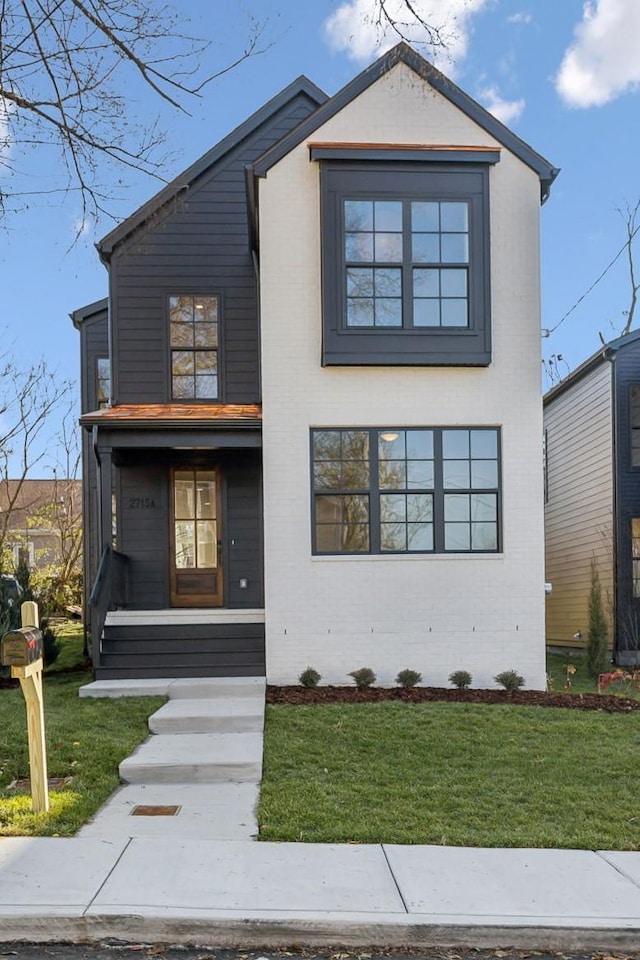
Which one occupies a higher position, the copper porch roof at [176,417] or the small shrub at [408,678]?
the copper porch roof at [176,417]

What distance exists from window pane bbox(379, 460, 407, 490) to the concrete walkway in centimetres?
546

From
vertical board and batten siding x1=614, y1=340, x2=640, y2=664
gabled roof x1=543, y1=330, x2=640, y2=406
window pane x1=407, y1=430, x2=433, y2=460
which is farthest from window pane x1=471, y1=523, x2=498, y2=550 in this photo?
gabled roof x1=543, y1=330, x2=640, y2=406

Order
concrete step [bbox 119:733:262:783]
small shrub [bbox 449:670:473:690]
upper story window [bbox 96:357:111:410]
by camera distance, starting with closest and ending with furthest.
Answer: concrete step [bbox 119:733:262:783] < small shrub [bbox 449:670:473:690] < upper story window [bbox 96:357:111:410]

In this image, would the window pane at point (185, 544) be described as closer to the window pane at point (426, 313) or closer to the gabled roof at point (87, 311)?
the window pane at point (426, 313)

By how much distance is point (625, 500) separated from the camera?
48.2 ft

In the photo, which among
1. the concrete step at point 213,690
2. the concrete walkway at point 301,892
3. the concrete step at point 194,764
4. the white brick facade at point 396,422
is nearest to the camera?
the concrete walkway at point 301,892

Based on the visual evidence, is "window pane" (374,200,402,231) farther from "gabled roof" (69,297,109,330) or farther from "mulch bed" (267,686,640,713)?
"gabled roof" (69,297,109,330)

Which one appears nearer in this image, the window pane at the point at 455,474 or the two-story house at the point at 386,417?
the two-story house at the point at 386,417

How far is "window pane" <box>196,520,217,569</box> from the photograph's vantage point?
37.2 ft

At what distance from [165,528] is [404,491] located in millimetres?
3592

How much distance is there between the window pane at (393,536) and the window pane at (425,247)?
334 cm

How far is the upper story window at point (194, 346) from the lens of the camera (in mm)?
11312

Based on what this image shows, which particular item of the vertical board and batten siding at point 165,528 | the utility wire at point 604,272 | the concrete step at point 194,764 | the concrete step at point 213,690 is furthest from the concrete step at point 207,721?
the utility wire at point 604,272

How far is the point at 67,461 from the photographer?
2512 centimetres
